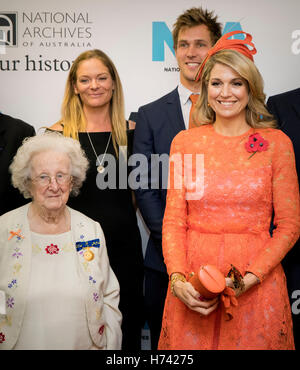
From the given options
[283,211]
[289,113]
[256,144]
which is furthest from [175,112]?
[283,211]

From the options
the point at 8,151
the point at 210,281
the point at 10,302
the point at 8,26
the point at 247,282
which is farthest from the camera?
the point at 8,26

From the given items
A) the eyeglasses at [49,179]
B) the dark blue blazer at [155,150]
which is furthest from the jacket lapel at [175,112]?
the eyeglasses at [49,179]

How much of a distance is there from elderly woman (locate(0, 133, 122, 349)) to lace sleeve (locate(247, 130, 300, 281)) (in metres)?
0.81

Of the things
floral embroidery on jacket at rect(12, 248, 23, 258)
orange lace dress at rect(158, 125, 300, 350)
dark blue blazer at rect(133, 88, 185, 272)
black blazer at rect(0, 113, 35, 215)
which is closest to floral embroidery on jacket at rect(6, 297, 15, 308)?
floral embroidery on jacket at rect(12, 248, 23, 258)

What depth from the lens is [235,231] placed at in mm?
1978

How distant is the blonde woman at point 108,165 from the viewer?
264 centimetres

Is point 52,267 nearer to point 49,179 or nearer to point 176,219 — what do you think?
point 49,179

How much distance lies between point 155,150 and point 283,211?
0.97m

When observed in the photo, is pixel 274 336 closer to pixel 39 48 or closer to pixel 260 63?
pixel 260 63

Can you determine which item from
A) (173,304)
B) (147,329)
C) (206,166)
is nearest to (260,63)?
(206,166)

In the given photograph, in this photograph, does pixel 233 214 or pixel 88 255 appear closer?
pixel 233 214

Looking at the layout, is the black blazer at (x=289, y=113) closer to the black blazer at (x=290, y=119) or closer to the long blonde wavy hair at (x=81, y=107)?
the black blazer at (x=290, y=119)

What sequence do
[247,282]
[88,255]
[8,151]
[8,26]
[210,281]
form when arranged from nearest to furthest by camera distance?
[210,281]
[247,282]
[88,255]
[8,151]
[8,26]
